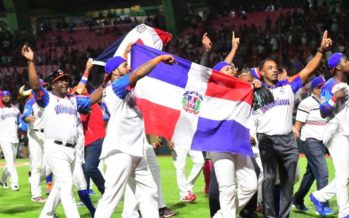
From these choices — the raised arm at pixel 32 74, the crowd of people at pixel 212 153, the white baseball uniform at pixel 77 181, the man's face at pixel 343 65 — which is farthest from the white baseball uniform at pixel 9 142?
the man's face at pixel 343 65

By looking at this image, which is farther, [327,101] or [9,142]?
[9,142]

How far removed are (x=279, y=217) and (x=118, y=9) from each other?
117ft

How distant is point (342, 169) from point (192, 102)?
2106 mm

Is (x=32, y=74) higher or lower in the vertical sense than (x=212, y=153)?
higher

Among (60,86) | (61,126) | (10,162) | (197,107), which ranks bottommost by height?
(10,162)

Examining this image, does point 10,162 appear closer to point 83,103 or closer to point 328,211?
point 83,103

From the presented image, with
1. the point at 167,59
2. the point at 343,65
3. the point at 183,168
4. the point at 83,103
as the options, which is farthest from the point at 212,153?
the point at 183,168

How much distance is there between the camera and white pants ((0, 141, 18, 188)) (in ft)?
43.8

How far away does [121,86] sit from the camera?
21.7 feet

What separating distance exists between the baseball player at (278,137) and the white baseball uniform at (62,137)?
2.29m

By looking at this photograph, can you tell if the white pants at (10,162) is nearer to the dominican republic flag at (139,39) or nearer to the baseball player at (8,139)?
the baseball player at (8,139)

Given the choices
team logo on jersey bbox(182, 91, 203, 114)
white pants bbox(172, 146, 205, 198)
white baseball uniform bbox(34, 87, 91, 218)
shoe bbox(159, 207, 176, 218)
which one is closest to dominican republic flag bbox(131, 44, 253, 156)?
team logo on jersey bbox(182, 91, 203, 114)

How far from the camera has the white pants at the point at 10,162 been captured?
526 inches

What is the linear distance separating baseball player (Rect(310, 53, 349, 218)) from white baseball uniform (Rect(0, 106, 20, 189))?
297 inches
